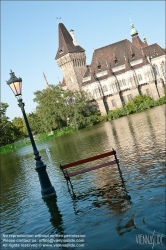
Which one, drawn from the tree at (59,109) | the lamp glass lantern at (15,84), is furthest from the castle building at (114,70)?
the lamp glass lantern at (15,84)

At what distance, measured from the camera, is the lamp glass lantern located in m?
12.5

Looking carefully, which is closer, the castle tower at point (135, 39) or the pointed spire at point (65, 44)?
the pointed spire at point (65, 44)

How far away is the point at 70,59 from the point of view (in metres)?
84.6

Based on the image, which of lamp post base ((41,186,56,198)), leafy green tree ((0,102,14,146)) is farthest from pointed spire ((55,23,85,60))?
lamp post base ((41,186,56,198))

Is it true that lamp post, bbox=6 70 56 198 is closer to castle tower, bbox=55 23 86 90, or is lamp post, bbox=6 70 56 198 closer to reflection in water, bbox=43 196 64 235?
reflection in water, bbox=43 196 64 235

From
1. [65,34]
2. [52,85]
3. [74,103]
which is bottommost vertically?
[74,103]

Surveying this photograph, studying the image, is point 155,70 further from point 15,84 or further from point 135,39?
point 15,84

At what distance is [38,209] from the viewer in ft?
36.4

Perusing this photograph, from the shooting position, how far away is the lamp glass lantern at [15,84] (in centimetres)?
1250

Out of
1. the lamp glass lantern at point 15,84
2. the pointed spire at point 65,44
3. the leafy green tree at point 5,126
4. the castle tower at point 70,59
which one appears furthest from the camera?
the pointed spire at point 65,44

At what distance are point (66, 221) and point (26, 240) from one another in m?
1.17

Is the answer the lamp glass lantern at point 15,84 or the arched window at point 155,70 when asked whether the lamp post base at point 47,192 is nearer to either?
the lamp glass lantern at point 15,84

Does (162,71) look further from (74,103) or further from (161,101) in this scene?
(74,103)

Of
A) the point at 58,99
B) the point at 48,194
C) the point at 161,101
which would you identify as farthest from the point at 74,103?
the point at 48,194
